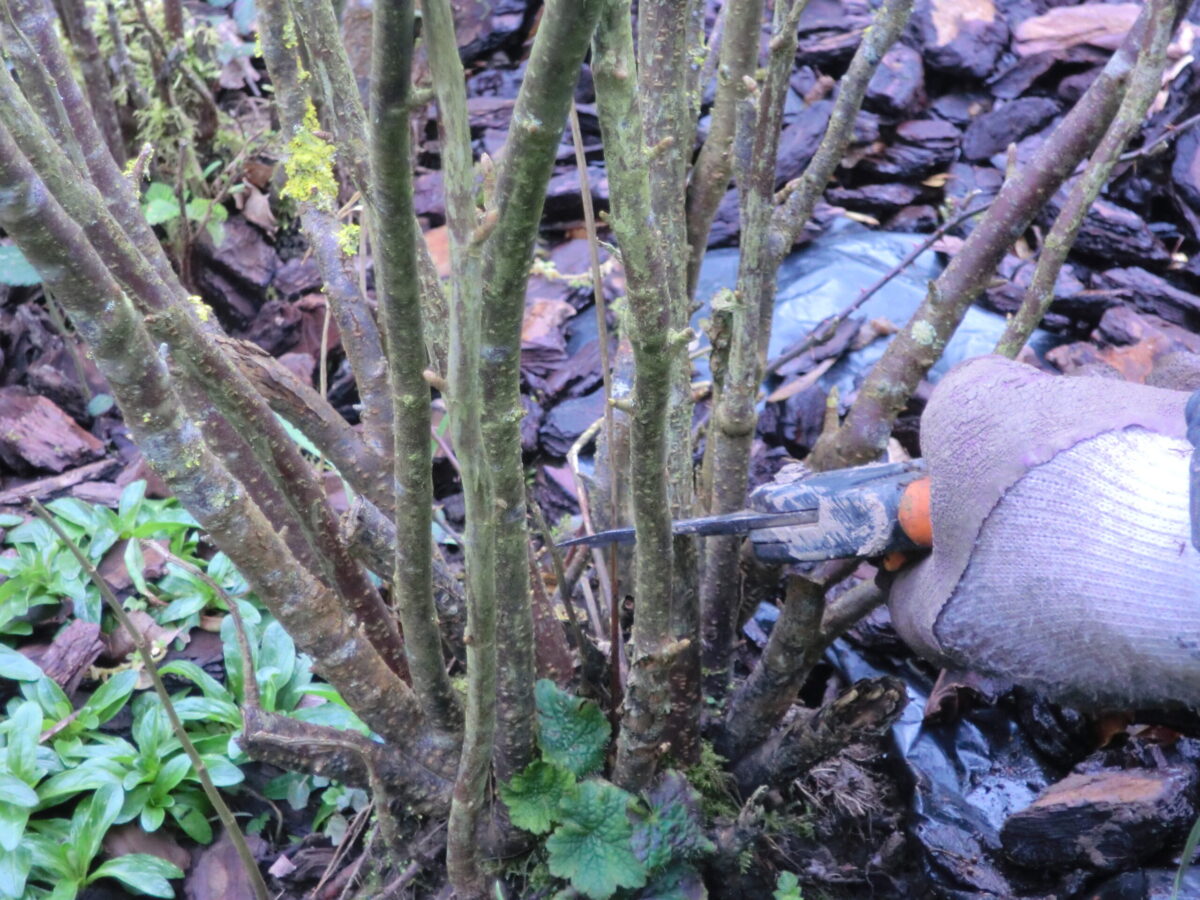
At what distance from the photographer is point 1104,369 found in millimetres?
2295

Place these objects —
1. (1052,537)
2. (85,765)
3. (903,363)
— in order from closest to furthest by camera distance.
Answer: (1052,537), (903,363), (85,765)

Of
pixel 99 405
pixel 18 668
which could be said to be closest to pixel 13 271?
pixel 99 405

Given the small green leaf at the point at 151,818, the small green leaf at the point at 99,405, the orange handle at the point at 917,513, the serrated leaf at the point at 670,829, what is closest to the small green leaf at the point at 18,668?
the small green leaf at the point at 151,818

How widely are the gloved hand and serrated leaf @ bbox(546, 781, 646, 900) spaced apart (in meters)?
0.50

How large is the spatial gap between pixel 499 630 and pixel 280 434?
38 centimetres

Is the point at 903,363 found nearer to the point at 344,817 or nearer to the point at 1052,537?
the point at 1052,537

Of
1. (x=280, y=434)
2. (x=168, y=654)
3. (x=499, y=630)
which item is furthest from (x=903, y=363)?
(x=168, y=654)

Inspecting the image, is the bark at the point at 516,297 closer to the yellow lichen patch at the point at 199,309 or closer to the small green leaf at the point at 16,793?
the yellow lichen patch at the point at 199,309

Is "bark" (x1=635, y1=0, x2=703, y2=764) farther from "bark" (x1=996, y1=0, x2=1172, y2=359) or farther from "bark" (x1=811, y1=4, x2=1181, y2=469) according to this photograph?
"bark" (x1=996, y1=0, x2=1172, y2=359)

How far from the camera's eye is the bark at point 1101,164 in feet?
4.62

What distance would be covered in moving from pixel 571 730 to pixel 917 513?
598 mm

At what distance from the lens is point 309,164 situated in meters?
1.54

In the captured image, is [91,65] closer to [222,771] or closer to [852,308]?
[222,771]

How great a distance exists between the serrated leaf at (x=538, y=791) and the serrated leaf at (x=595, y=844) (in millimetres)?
21
